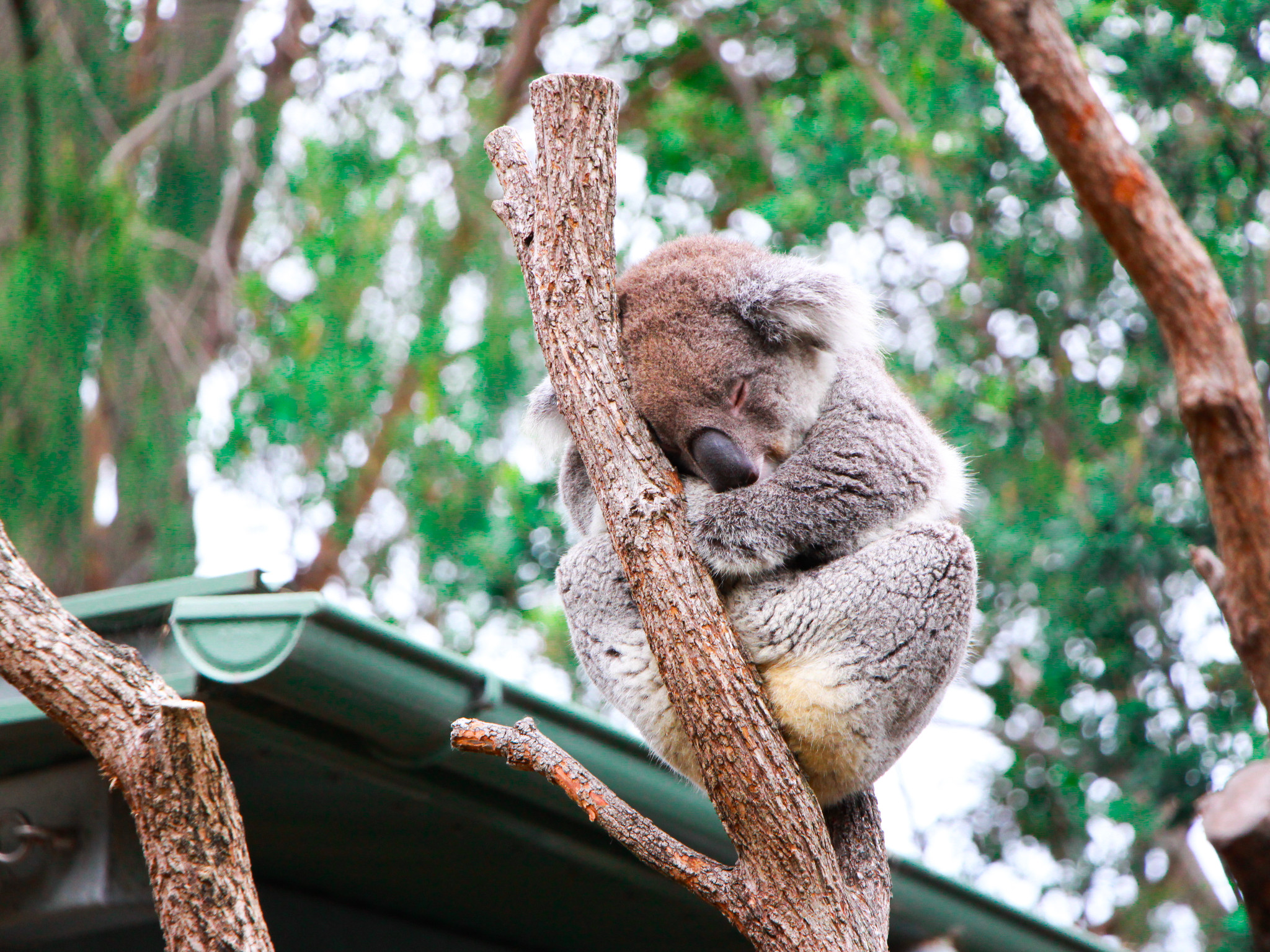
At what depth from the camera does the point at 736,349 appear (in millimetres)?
2363

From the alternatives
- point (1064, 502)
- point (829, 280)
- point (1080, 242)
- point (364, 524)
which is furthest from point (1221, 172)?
point (364, 524)

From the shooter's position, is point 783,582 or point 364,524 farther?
point 364,524

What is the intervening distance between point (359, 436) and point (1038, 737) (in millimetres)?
4453

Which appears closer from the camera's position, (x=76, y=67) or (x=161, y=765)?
(x=161, y=765)

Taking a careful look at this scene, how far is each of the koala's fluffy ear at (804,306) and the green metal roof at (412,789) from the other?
0.85 m

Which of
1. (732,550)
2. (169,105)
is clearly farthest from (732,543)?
(169,105)

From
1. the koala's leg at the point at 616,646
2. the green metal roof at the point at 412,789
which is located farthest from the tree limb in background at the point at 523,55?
the koala's leg at the point at 616,646

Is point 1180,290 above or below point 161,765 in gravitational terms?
below

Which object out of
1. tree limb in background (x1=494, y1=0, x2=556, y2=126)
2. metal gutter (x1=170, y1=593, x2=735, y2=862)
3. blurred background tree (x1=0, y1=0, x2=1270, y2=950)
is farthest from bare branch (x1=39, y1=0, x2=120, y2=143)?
metal gutter (x1=170, y1=593, x2=735, y2=862)

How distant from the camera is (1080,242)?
5.70 meters

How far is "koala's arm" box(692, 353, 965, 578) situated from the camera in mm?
2170

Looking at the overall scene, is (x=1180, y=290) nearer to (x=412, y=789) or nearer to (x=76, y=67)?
(x=412, y=789)

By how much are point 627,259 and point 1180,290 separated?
4.59 meters

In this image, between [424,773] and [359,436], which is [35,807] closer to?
[424,773]
